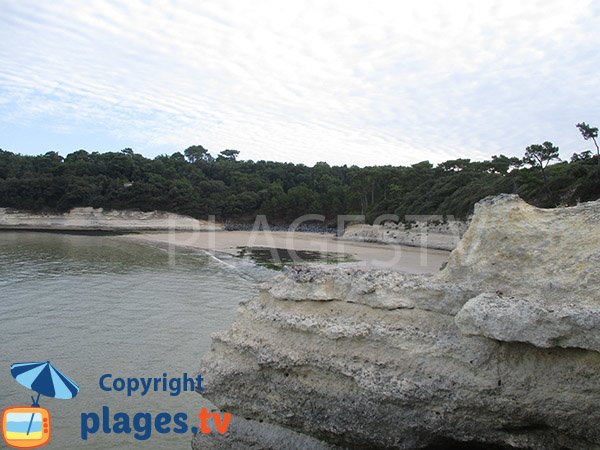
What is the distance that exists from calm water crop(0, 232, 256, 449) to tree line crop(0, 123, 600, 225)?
105 ft

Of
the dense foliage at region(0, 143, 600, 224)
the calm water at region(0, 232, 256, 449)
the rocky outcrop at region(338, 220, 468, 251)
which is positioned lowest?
the calm water at region(0, 232, 256, 449)

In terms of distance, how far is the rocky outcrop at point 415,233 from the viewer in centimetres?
4688

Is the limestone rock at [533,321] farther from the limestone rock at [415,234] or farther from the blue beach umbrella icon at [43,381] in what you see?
the limestone rock at [415,234]

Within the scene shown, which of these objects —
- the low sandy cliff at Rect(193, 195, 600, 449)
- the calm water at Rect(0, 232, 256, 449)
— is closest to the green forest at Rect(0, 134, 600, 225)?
the calm water at Rect(0, 232, 256, 449)

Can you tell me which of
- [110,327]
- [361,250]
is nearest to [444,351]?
[110,327]

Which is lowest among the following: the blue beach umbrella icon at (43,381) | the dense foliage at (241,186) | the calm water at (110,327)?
the calm water at (110,327)

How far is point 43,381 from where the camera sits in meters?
9.19

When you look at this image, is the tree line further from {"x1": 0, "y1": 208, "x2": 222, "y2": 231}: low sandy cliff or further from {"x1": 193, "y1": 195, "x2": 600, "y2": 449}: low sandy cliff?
{"x1": 193, "y1": 195, "x2": 600, "y2": 449}: low sandy cliff

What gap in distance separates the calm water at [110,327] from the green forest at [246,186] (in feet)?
108

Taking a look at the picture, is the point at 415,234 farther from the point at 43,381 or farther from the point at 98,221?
the point at 98,221

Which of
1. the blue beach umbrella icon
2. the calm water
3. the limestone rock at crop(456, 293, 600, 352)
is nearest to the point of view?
the limestone rock at crop(456, 293, 600, 352)

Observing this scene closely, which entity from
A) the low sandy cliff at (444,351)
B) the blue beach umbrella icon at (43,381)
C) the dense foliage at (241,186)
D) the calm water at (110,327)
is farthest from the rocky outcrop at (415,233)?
the low sandy cliff at (444,351)

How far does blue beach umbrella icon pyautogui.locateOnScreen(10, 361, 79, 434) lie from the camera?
28.9 feet

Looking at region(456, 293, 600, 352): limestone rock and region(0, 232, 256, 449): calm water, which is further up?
region(456, 293, 600, 352): limestone rock
